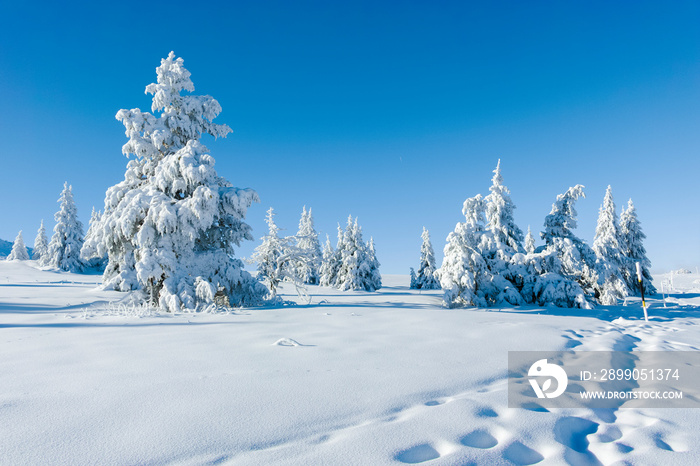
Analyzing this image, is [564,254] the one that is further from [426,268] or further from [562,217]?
[426,268]

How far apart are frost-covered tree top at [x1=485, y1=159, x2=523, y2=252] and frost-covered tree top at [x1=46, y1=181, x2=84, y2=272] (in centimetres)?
4497

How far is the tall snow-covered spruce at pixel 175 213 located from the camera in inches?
452

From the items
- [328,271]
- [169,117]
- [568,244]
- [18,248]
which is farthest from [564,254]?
[18,248]

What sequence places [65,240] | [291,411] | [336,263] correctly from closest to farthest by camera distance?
[291,411] → [65,240] → [336,263]

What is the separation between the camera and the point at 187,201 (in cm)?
1177

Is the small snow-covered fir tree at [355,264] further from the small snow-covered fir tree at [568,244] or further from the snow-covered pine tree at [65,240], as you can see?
the snow-covered pine tree at [65,240]

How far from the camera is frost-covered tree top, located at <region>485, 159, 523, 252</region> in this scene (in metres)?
21.6

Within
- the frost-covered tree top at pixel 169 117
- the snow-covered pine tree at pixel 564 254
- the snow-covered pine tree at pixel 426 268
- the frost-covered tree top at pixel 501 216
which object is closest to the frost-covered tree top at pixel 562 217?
the snow-covered pine tree at pixel 564 254

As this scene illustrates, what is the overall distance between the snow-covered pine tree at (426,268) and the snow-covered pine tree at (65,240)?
144 feet

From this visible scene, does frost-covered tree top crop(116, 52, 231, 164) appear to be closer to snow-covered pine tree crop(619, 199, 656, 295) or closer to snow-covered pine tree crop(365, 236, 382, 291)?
snow-covered pine tree crop(365, 236, 382, 291)

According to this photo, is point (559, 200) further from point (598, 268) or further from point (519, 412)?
point (519, 412)

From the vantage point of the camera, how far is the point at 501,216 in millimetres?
21641

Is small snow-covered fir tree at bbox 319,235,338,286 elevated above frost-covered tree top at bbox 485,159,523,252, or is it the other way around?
frost-covered tree top at bbox 485,159,523,252

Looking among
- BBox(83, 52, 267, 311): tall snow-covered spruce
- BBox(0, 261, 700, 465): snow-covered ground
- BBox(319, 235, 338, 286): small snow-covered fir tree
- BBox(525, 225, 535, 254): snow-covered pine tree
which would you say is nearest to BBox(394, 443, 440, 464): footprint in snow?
BBox(0, 261, 700, 465): snow-covered ground
